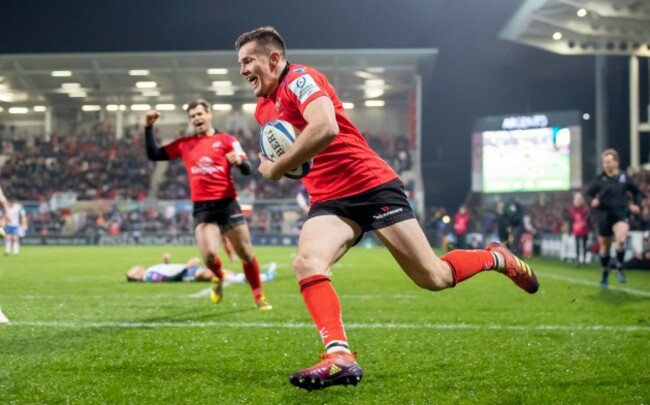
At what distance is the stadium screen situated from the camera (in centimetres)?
3103

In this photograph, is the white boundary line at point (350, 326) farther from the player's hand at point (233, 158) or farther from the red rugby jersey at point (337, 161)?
the red rugby jersey at point (337, 161)

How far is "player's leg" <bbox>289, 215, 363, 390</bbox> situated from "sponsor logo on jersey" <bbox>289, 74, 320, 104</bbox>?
75cm

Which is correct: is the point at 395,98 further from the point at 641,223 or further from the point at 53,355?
the point at 53,355

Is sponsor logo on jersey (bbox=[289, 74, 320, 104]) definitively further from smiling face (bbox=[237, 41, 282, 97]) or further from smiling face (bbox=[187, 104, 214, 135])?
smiling face (bbox=[187, 104, 214, 135])

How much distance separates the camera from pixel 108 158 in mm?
44906

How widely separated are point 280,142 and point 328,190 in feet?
1.57

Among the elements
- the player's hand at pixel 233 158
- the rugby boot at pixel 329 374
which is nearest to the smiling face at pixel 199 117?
the player's hand at pixel 233 158

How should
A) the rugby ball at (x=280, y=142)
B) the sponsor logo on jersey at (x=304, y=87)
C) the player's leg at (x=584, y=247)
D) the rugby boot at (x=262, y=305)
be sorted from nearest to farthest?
1. the sponsor logo on jersey at (x=304, y=87)
2. the rugby ball at (x=280, y=142)
3. the rugby boot at (x=262, y=305)
4. the player's leg at (x=584, y=247)

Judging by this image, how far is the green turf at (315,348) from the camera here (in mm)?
3926

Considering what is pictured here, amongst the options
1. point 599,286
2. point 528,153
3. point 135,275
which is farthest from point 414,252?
point 528,153

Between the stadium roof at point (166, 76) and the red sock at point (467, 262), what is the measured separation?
35.5m

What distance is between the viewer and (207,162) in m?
8.47

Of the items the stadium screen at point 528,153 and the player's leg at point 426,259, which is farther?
Answer: the stadium screen at point 528,153

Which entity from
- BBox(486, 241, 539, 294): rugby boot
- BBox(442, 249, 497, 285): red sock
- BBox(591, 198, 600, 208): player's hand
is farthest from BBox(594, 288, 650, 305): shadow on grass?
BBox(442, 249, 497, 285): red sock
